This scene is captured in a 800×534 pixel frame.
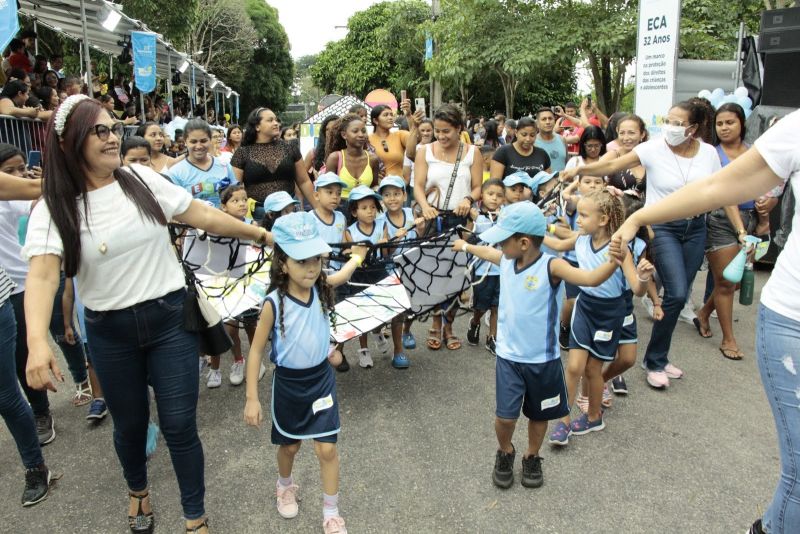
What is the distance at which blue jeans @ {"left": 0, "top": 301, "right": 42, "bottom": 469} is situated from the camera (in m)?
2.95

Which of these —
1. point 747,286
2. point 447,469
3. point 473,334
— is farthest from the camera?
point 473,334

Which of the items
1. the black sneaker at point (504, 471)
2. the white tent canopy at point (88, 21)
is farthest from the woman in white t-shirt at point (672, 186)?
the white tent canopy at point (88, 21)

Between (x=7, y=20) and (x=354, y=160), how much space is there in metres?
4.19

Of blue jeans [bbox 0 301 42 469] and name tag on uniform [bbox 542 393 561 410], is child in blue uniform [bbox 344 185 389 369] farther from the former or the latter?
blue jeans [bbox 0 301 42 469]

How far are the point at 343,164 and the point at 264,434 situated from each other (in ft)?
8.57

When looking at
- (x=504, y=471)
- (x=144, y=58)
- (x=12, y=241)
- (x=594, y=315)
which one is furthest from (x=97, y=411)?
(x=144, y=58)

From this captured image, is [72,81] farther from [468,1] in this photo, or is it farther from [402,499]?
[468,1]

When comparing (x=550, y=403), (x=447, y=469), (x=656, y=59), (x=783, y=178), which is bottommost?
(x=447, y=469)

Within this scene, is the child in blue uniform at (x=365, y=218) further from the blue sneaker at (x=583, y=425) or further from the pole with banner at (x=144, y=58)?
the pole with banner at (x=144, y=58)

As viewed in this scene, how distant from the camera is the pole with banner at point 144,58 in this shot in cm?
1117

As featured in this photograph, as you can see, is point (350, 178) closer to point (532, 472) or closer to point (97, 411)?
point (97, 411)

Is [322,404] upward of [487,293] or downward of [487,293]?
downward

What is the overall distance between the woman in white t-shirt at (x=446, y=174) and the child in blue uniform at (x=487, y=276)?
0.15 meters

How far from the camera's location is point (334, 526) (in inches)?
109
